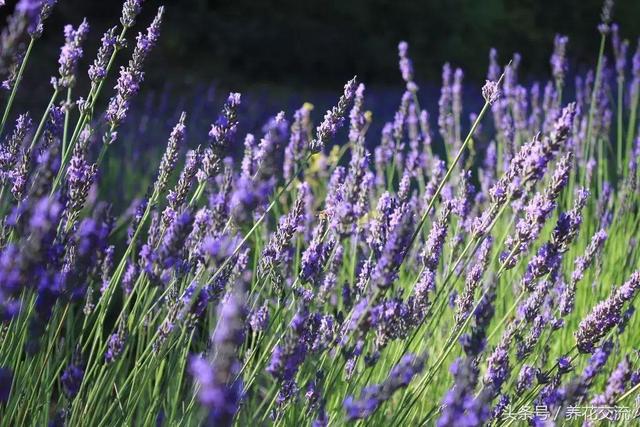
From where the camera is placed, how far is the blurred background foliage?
40.6ft

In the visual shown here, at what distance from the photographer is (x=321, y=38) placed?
12.3 meters

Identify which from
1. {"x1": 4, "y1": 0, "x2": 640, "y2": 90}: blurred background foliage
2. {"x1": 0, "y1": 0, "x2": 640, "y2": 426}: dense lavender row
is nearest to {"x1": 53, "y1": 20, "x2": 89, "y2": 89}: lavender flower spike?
{"x1": 0, "y1": 0, "x2": 640, "y2": 426}: dense lavender row

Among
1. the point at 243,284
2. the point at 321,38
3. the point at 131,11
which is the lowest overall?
the point at 243,284

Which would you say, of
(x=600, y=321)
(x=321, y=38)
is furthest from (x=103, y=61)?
(x=321, y=38)

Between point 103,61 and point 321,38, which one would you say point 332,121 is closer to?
point 103,61

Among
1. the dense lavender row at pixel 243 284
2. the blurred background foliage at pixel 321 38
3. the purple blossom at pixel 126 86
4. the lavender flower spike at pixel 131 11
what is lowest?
the dense lavender row at pixel 243 284

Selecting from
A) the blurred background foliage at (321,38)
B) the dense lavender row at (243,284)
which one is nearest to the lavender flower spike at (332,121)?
the dense lavender row at (243,284)

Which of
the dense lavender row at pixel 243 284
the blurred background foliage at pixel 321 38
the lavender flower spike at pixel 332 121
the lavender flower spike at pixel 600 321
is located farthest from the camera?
the blurred background foliage at pixel 321 38

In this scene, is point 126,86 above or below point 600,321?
above

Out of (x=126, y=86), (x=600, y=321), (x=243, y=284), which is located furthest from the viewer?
(x=126, y=86)

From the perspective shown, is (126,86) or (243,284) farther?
(126,86)

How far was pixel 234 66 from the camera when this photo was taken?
1274cm

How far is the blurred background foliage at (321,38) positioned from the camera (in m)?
12.4

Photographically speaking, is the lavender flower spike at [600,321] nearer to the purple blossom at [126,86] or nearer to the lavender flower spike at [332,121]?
the lavender flower spike at [332,121]
